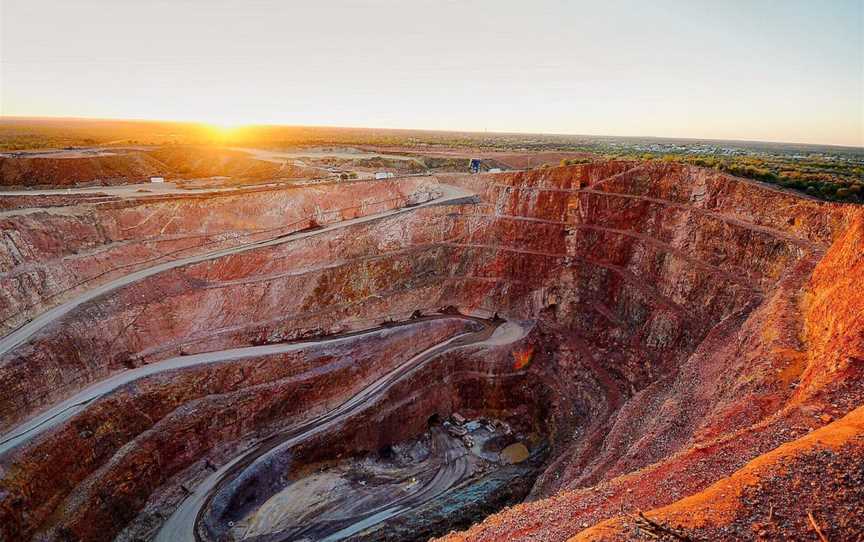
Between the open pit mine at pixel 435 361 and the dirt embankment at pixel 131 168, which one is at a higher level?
the dirt embankment at pixel 131 168

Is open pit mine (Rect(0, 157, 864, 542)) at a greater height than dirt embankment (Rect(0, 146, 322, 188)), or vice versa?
dirt embankment (Rect(0, 146, 322, 188))

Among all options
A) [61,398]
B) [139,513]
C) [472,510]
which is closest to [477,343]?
[472,510]

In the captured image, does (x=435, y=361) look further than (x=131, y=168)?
No

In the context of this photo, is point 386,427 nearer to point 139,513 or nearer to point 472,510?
point 472,510

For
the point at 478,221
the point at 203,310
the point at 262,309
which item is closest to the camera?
the point at 203,310

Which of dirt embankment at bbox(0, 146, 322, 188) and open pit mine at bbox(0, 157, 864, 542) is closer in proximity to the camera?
open pit mine at bbox(0, 157, 864, 542)

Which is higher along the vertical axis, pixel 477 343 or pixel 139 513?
pixel 477 343

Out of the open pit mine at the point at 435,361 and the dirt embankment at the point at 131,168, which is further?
the dirt embankment at the point at 131,168

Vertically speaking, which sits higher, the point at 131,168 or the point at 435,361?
the point at 131,168
